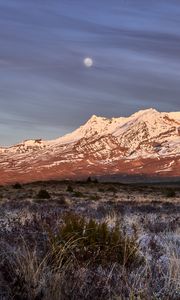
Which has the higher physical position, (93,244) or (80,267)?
(93,244)

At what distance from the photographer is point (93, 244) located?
7.26 meters

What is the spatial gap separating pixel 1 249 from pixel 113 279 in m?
A: 1.54

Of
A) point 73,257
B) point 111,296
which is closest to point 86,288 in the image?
point 111,296

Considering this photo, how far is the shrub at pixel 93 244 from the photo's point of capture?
7048 millimetres

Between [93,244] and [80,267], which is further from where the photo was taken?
[93,244]

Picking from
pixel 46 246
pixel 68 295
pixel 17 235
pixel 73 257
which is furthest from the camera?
pixel 17 235

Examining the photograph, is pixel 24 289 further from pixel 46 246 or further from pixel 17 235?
pixel 17 235

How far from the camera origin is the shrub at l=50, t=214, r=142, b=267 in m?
7.05

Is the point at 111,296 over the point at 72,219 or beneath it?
beneath

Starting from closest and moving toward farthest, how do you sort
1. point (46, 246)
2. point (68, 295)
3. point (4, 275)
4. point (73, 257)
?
1. point (68, 295)
2. point (4, 275)
3. point (73, 257)
4. point (46, 246)

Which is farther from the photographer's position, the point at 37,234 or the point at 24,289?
the point at 37,234

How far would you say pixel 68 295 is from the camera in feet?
17.1

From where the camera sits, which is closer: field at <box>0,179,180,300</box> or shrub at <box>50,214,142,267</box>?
field at <box>0,179,180,300</box>

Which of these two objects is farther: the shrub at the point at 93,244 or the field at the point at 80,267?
the shrub at the point at 93,244
